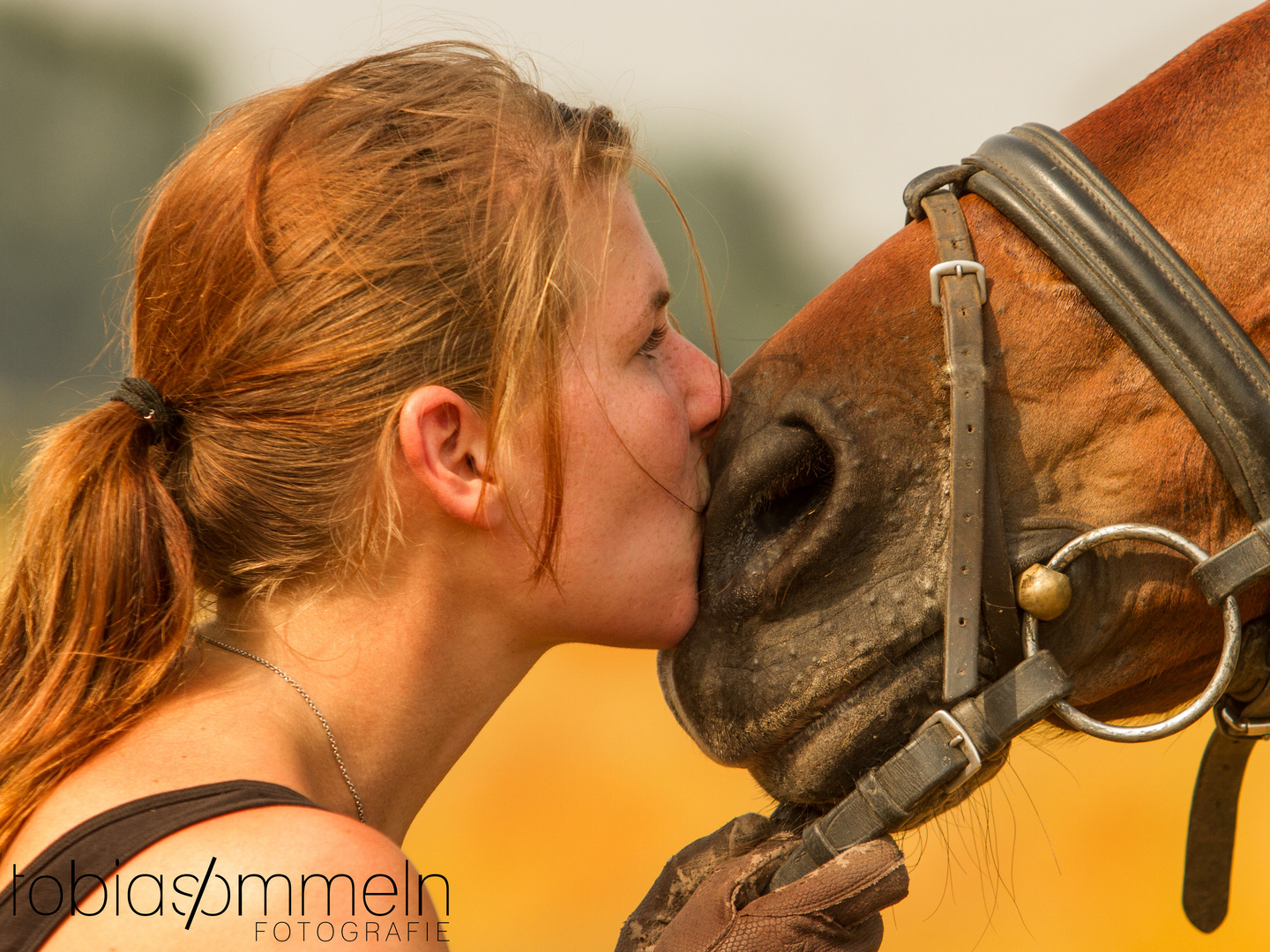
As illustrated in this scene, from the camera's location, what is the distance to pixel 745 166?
894 inches

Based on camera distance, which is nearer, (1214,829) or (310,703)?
(310,703)

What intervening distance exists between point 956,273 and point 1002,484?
31 centimetres

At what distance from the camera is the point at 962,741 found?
1399mm

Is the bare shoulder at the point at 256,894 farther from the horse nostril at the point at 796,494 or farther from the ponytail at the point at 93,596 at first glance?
the horse nostril at the point at 796,494

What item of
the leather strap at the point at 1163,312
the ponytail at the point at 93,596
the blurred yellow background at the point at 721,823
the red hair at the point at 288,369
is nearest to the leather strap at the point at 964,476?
the leather strap at the point at 1163,312

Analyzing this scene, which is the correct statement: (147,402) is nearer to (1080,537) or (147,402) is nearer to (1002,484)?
(1002,484)

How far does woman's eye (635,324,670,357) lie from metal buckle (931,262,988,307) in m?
0.40

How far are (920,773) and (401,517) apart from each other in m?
0.78

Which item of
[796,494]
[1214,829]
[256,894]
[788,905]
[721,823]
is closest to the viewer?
[256,894]

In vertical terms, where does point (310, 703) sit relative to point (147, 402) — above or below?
below

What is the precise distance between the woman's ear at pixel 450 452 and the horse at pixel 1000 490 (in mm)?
358

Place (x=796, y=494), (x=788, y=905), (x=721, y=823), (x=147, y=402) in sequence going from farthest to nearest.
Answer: (x=721, y=823) < (x=796, y=494) < (x=147, y=402) < (x=788, y=905)

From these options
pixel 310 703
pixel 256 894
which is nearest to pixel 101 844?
pixel 256 894

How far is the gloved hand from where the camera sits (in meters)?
1.30
